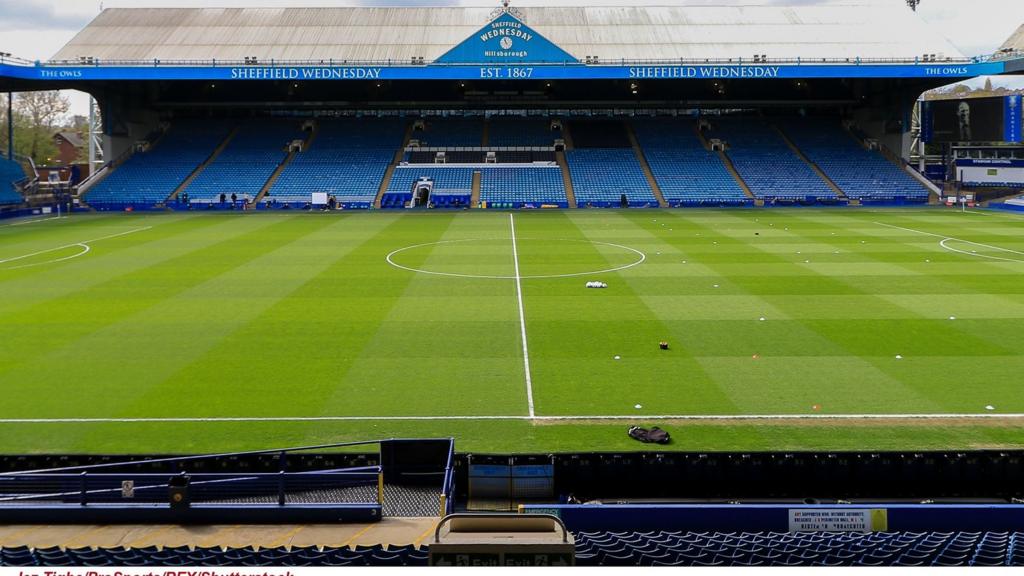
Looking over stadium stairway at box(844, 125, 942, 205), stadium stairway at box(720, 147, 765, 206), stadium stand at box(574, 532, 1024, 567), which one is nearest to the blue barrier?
stadium stand at box(574, 532, 1024, 567)

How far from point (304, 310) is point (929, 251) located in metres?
31.2

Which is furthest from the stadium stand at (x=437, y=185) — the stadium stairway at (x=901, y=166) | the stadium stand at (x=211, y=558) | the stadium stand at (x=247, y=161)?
the stadium stand at (x=211, y=558)

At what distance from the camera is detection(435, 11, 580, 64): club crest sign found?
75625mm

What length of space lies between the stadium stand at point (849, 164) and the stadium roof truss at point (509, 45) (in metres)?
8.78

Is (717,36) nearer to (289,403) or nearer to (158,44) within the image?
(158,44)

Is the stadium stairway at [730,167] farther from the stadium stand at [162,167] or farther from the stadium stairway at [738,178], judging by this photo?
the stadium stand at [162,167]

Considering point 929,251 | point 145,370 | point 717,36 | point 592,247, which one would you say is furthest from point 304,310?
point 717,36

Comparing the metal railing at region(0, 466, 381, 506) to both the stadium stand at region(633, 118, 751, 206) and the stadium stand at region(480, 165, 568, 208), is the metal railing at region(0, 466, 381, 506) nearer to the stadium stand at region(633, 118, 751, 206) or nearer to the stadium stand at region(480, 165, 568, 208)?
the stadium stand at region(480, 165, 568, 208)

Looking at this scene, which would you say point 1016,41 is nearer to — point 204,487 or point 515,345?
point 515,345

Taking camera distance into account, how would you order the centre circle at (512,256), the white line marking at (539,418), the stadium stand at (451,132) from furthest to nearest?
the stadium stand at (451,132), the centre circle at (512,256), the white line marking at (539,418)

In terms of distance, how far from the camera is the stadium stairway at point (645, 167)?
7399 cm

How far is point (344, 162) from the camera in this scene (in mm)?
81812

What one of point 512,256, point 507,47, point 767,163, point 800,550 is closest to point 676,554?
point 800,550

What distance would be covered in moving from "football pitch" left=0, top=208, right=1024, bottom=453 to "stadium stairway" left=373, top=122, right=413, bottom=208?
27.3m
